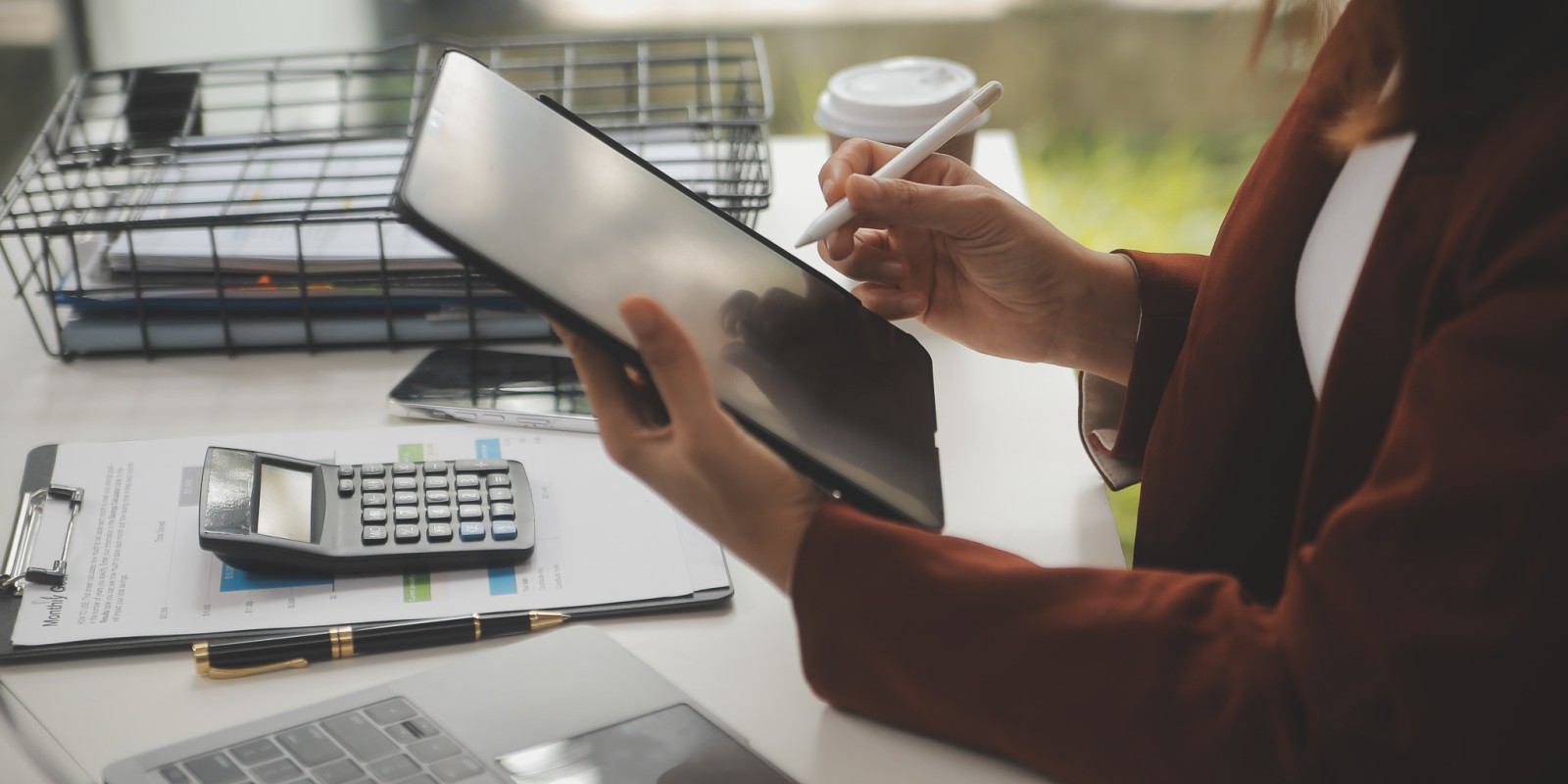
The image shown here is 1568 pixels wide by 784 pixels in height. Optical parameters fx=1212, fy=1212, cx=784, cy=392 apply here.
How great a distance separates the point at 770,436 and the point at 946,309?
291mm

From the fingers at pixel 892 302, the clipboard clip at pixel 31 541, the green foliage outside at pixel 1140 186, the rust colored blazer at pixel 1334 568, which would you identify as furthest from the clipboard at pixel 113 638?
the green foliage outside at pixel 1140 186

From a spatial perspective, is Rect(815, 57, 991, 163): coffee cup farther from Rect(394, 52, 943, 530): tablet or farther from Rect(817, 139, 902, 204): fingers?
Rect(394, 52, 943, 530): tablet

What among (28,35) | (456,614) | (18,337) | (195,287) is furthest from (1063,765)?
(28,35)

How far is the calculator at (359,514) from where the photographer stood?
2.08 ft

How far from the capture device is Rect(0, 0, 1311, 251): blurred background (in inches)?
81.1

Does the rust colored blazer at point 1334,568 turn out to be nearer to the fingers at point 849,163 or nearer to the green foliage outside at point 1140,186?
the fingers at point 849,163

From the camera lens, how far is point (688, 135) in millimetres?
1097

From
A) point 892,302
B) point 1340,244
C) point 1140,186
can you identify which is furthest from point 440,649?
point 1140,186

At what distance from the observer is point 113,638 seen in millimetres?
601

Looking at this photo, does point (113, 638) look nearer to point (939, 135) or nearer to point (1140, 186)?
point (939, 135)

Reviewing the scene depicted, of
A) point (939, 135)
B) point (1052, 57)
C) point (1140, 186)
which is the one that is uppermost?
point (939, 135)

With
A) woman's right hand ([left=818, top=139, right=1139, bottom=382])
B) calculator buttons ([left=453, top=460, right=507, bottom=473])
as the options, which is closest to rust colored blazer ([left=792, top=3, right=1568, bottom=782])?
woman's right hand ([left=818, top=139, right=1139, bottom=382])

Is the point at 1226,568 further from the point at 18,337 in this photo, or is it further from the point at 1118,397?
the point at 18,337

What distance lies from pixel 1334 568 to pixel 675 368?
0.28 m
